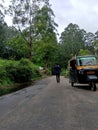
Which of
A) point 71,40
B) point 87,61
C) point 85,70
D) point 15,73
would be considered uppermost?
point 71,40

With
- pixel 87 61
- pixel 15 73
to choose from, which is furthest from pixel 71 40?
pixel 87 61

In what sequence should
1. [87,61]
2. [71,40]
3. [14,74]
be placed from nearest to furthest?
[87,61], [14,74], [71,40]

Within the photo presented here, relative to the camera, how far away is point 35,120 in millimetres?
9938

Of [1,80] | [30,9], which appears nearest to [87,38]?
[30,9]

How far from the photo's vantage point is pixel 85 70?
78.5 ft

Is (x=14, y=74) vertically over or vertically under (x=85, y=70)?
over

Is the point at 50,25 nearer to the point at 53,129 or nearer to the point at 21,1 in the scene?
the point at 21,1

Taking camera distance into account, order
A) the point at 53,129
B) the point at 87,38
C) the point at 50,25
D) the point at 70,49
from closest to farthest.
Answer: the point at 53,129
the point at 50,25
the point at 70,49
the point at 87,38

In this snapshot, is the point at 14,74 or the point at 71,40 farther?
the point at 71,40

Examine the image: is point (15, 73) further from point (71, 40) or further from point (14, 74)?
point (71, 40)

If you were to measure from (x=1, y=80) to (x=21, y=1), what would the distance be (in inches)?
1173

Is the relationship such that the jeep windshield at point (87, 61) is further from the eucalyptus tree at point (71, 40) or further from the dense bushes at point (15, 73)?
the eucalyptus tree at point (71, 40)

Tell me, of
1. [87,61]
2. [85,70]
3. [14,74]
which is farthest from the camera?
[14,74]

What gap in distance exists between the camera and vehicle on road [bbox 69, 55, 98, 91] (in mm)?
23500
